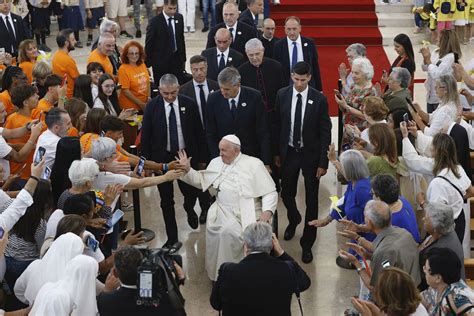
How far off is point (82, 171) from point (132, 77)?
3.17m

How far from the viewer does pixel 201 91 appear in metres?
8.61

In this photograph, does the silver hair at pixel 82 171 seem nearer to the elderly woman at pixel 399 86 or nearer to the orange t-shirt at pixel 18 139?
the orange t-shirt at pixel 18 139

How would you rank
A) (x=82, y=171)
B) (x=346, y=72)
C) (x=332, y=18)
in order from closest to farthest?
(x=82, y=171)
(x=346, y=72)
(x=332, y=18)

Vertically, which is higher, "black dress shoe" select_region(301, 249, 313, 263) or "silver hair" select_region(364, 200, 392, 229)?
"silver hair" select_region(364, 200, 392, 229)

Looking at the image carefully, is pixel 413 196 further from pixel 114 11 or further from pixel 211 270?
pixel 114 11

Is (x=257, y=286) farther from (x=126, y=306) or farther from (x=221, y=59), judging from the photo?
(x=221, y=59)

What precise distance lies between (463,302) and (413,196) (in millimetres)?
2431

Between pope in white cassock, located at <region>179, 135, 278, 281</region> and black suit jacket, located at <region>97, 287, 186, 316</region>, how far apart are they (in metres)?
2.15

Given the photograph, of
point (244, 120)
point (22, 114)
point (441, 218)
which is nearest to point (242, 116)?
point (244, 120)

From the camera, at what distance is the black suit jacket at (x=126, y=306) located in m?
4.96

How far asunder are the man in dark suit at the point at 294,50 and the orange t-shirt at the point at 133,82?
5.48ft

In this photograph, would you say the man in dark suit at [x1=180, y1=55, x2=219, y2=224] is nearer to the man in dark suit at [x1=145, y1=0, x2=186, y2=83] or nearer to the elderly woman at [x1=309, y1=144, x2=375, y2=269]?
the elderly woman at [x1=309, y1=144, x2=375, y2=269]

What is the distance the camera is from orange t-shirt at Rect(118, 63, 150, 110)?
9.38 metres

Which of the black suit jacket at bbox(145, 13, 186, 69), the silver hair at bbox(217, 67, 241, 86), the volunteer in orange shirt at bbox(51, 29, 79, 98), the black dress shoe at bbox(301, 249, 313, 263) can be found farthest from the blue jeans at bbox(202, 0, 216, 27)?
the black dress shoe at bbox(301, 249, 313, 263)
